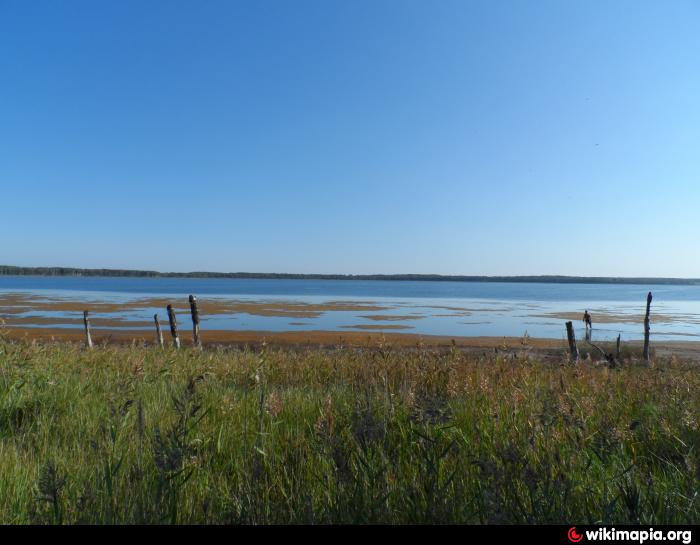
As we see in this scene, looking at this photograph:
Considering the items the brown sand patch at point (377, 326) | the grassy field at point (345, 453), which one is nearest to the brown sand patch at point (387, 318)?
the brown sand patch at point (377, 326)

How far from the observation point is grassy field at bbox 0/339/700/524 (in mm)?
2389

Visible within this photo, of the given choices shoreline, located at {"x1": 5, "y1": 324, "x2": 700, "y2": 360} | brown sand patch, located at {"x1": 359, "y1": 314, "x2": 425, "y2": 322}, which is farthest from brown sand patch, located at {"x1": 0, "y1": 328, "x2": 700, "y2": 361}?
brown sand patch, located at {"x1": 359, "y1": 314, "x2": 425, "y2": 322}

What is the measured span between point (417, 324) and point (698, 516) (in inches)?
1548

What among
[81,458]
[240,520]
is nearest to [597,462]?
[240,520]

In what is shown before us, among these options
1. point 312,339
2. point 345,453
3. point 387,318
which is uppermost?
point 345,453

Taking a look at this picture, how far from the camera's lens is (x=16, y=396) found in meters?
5.27

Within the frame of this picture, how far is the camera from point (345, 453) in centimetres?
307

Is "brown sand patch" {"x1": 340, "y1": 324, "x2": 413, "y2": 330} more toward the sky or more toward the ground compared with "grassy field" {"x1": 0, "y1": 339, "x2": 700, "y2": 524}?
more toward the ground

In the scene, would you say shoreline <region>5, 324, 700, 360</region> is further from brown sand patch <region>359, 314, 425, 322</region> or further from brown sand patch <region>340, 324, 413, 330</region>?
brown sand patch <region>359, 314, 425, 322</region>

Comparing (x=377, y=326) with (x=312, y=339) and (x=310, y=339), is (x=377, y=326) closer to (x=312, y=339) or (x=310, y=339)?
(x=312, y=339)
